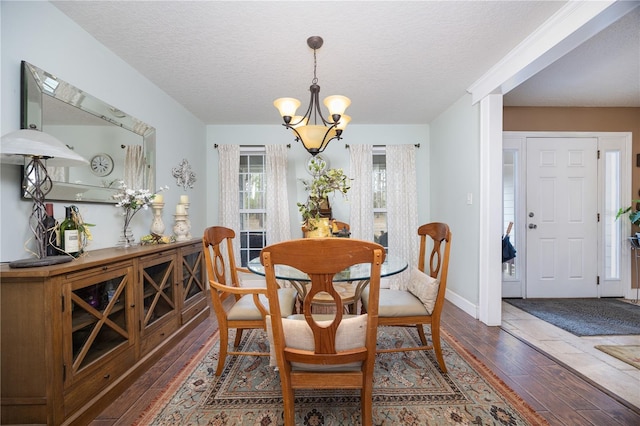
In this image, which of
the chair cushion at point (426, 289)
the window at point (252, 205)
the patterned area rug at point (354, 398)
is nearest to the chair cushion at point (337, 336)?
the patterned area rug at point (354, 398)

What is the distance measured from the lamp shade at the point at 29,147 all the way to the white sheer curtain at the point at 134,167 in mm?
876

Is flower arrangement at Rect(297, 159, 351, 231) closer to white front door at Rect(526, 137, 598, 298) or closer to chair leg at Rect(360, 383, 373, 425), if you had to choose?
chair leg at Rect(360, 383, 373, 425)

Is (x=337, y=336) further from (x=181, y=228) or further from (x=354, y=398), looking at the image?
(x=181, y=228)

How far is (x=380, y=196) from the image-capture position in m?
4.19

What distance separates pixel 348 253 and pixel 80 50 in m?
2.46

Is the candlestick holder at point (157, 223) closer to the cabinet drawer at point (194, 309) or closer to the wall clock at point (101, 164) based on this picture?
the wall clock at point (101, 164)

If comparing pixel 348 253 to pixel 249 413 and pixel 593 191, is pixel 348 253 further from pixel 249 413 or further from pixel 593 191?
pixel 593 191

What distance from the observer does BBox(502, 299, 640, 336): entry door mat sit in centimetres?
254

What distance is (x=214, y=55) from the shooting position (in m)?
2.24

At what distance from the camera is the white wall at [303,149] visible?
406 centimetres

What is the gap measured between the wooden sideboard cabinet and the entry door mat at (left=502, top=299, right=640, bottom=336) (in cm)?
383

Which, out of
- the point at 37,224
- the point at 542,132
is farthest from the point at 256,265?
the point at 542,132

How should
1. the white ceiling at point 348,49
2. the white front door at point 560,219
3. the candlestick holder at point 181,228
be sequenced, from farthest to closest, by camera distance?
the white front door at point 560,219 < the candlestick holder at point 181,228 < the white ceiling at point 348,49

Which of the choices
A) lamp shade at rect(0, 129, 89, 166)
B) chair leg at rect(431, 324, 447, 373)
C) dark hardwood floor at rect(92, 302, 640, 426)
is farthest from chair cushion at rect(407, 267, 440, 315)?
lamp shade at rect(0, 129, 89, 166)
